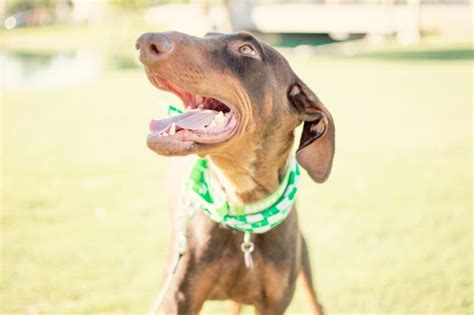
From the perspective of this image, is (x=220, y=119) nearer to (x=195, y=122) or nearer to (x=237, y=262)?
(x=195, y=122)

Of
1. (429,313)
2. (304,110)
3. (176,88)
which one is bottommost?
(429,313)

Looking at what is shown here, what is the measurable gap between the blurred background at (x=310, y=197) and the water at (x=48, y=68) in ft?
2.00

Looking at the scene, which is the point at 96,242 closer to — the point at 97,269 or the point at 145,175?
the point at 97,269

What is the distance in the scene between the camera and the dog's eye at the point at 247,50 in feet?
10.4

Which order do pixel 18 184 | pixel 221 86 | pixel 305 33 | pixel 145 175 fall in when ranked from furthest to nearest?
1. pixel 305 33
2. pixel 145 175
3. pixel 18 184
4. pixel 221 86

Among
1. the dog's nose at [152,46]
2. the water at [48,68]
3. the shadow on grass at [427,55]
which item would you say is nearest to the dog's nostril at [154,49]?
the dog's nose at [152,46]

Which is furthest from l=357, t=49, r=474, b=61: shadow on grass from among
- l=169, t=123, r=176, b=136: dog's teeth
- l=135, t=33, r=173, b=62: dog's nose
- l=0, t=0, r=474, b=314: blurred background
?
l=135, t=33, r=173, b=62: dog's nose

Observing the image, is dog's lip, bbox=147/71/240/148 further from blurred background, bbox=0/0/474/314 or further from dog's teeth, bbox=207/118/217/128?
blurred background, bbox=0/0/474/314

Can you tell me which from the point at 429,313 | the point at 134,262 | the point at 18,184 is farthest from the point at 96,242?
the point at 429,313

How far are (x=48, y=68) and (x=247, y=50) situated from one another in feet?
76.3

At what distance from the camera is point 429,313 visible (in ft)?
15.7

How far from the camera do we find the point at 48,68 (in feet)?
82.0

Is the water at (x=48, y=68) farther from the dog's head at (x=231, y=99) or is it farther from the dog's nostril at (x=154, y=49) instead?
the dog's nostril at (x=154, y=49)

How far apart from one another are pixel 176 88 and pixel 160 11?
42887mm
